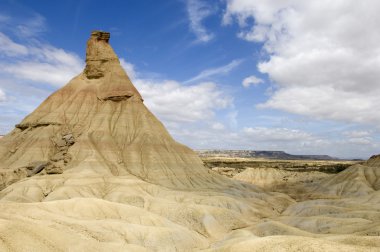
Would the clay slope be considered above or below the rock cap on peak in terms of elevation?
below

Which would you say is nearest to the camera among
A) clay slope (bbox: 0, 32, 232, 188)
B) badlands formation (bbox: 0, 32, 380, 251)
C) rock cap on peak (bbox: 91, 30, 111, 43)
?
badlands formation (bbox: 0, 32, 380, 251)

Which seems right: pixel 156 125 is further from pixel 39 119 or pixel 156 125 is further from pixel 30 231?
pixel 30 231

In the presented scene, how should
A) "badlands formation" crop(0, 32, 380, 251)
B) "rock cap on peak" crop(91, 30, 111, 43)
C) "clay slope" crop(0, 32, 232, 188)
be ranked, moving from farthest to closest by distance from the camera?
1. "rock cap on peak" crop(91, 30, 111, 43)
2. "clay slope" crop(0, 32, 232, 188)
3. "badlands formation" crop(0, 32, 380, 251)

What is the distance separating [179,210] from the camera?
62.3 m

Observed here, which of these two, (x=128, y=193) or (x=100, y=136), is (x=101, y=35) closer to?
(x=100, y=136)

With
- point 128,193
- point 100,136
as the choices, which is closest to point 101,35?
point 100,136

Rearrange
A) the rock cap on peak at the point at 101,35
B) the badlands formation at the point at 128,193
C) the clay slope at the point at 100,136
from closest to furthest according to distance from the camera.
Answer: the badlands formation at the point at 128,193 < the clay slope at the point at 100,136 < the rock cap on peak at the point at 101,35

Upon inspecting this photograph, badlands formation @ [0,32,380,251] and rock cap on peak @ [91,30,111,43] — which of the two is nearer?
badlands formation @ [0,32,380,251]

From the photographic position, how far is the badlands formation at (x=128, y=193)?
3606cm

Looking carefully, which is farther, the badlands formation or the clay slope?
the clay slope

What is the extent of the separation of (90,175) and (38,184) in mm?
10132

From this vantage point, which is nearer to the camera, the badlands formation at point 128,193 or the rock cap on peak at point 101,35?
the badlands formation at point 128,193

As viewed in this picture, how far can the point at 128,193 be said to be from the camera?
68688mm

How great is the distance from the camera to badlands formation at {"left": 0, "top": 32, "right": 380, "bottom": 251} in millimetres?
36062
